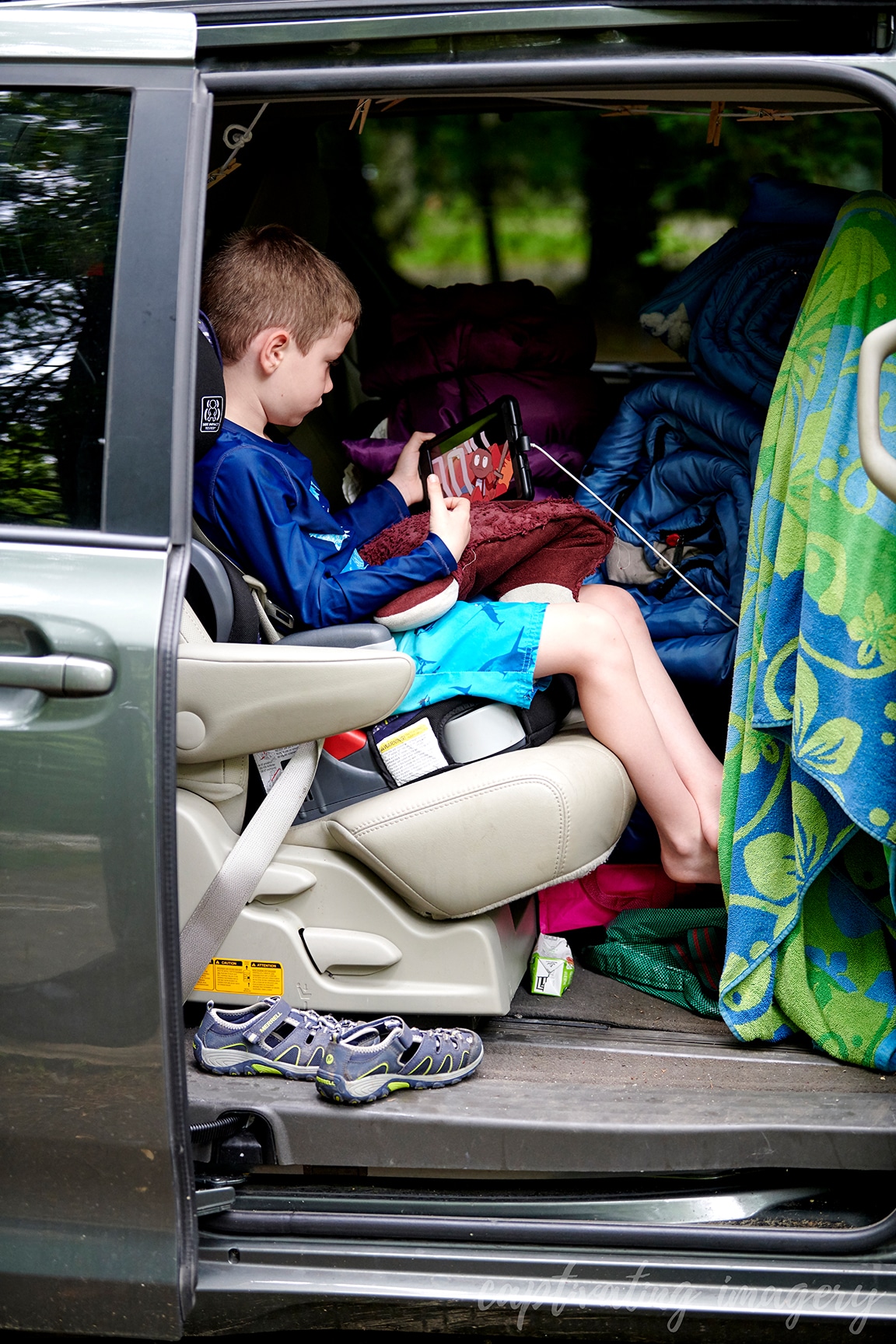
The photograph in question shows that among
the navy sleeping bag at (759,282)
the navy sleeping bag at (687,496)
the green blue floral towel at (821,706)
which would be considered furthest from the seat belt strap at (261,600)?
the navy sleeping bag at (759,282)

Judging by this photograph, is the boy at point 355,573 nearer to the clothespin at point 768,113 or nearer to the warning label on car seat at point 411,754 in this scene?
the warning label on car seat at point 411,754

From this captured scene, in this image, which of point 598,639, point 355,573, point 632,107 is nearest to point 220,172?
point 632,107

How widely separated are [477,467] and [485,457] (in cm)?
3

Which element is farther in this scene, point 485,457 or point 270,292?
point 485,457

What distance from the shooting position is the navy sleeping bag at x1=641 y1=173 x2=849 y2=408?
2.30 metres

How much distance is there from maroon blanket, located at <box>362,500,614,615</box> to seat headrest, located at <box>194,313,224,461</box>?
16.2 inches

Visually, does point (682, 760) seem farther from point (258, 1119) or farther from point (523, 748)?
point (258, 1119)

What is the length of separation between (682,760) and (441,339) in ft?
3.91

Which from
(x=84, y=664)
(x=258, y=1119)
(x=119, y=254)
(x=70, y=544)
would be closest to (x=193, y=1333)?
(x=258, y=1119)

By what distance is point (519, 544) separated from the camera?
6.93 feet

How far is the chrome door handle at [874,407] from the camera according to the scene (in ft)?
3.98

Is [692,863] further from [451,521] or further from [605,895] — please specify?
[451,521]

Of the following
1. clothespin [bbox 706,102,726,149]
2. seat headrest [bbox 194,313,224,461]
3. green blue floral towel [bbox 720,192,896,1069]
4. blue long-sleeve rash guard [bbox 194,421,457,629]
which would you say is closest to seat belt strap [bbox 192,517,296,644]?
blue long-sleeve rash guard [bbox 194,421,457,629]

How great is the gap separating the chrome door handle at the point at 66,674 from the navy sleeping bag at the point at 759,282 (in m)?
1.56
